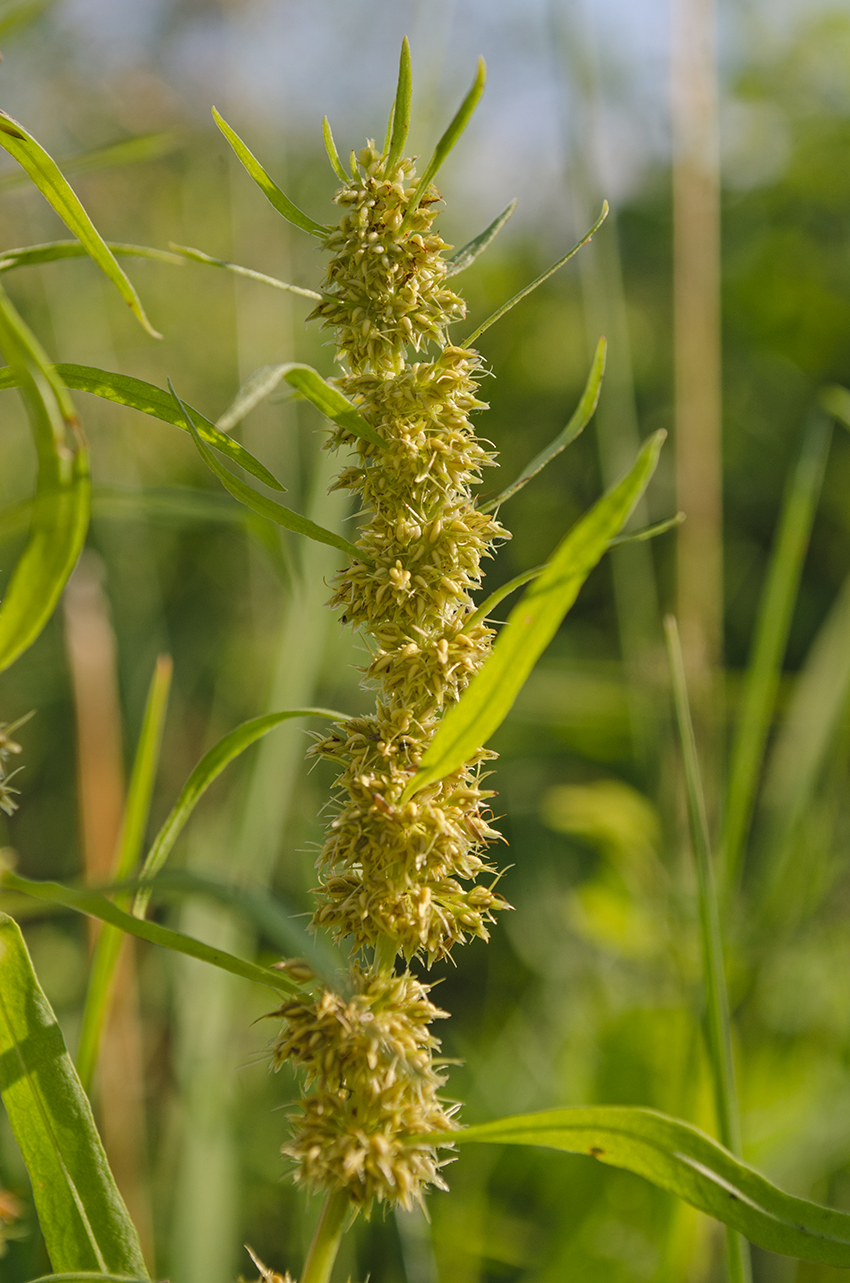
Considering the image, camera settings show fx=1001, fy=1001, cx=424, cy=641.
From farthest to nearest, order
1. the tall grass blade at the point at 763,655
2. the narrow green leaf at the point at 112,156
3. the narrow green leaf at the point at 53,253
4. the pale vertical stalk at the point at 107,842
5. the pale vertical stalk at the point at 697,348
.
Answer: the pale vertical stalk at the point at 697,348 < the pale vertical stalk at the point at 107,842 < the tall grass blade at the point at 763,655 < the narrow green leaf at the point at 112,156 < the narrow green leaf at the point at 53,253

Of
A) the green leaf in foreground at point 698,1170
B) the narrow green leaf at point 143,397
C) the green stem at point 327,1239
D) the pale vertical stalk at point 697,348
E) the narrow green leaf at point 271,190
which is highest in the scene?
the pale vertical stalk at point 697,348

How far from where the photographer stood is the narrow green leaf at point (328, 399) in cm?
27

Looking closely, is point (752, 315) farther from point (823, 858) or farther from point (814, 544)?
point (823, 858)

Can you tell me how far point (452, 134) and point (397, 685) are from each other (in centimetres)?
16

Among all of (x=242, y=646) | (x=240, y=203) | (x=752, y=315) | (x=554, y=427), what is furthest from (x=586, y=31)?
(x=752, y=315)

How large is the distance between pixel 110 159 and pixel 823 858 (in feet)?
3.72

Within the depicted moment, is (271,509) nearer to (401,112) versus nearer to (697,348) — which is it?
(401,112)

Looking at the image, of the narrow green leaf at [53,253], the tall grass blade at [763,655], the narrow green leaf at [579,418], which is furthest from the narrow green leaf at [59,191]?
the tall grass blade at [763,655]

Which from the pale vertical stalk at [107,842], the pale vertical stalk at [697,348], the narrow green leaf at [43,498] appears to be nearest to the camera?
the narrow green leaf at [43,498]

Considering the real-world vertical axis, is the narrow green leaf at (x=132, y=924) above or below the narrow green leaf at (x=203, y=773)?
below

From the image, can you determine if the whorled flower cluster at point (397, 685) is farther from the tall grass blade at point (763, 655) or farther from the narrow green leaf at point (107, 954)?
the tall grass blade at point (763, 655)

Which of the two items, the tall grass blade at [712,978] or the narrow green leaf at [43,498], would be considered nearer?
the narrow green leaf at [43,498]

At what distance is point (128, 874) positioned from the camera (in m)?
0.45

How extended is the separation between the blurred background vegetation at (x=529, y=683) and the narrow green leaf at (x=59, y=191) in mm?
82
